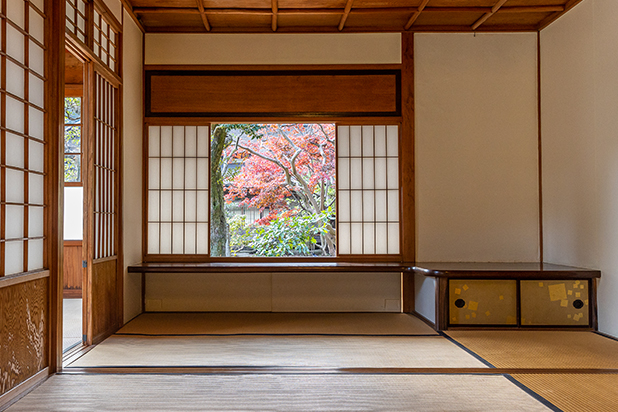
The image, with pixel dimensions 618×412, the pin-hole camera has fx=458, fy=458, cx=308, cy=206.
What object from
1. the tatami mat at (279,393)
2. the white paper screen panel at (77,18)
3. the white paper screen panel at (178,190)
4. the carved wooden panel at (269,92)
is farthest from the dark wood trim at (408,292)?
the white paper screen panel at (77,18)

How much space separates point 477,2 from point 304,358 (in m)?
3.38

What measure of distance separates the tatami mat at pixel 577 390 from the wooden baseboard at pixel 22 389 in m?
2.64

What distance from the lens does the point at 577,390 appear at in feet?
7.86

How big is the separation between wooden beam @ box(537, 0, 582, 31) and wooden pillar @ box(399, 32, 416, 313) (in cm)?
125

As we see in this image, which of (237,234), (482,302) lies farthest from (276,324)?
(237,234)

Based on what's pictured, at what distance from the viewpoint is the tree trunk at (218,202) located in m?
6.75

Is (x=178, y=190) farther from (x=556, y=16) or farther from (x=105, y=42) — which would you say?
(x=556, y=16)

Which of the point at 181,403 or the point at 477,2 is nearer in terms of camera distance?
the point at 181,403

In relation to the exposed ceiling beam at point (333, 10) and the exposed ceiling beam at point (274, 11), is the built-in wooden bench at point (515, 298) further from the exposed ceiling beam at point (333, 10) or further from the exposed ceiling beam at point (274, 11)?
the exposed ceiling beam at point (274, 11)

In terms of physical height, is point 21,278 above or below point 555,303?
above

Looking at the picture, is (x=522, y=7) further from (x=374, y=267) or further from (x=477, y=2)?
(x=374, y=267)

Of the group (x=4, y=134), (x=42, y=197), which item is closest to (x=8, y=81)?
(x=4, y=134)

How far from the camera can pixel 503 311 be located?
3.78m

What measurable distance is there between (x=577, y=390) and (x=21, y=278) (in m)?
2.96
